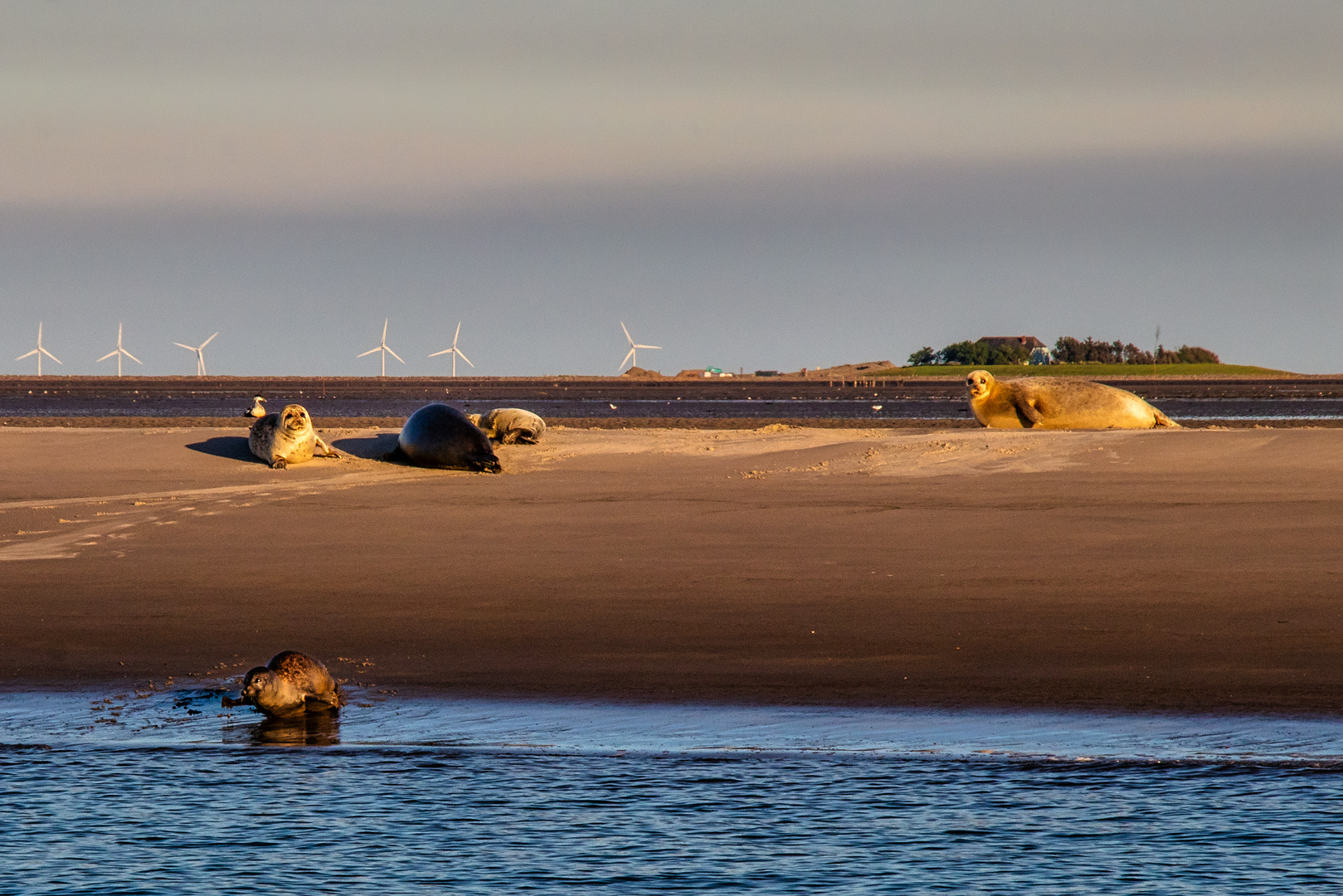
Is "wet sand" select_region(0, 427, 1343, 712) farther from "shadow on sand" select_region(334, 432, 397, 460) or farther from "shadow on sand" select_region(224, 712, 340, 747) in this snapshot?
"shadow on sand" select_region(334, 432, 397, 460)

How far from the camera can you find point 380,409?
55812 millimetres

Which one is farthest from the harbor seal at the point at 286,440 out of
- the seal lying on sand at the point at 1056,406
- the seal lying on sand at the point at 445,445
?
the seal lying on sand at the point at 1056,406

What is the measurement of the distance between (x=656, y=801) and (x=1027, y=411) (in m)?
19.6

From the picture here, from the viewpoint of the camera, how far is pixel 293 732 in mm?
8062

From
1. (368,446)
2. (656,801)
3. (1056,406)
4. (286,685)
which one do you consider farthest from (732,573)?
(1056,406)

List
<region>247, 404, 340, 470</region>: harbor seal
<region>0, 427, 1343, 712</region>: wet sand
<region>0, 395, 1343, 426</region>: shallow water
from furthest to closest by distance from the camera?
<region>0, 395, 1343, 426</region>: shallow water
<region>247, 404, 340, 470</region>: harbor seal
<region>0, 427, 1343, 712</region>: wet sand

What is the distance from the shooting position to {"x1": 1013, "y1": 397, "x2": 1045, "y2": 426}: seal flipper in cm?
2527

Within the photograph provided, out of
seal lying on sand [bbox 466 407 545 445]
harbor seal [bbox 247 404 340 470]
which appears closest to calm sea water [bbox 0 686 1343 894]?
harbor seal [bbox 247 404 340 470]

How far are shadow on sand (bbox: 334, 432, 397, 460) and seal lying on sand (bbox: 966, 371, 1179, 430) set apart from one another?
9.77 meters

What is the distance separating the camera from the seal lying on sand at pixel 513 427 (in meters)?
21.0

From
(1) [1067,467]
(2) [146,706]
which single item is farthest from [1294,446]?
(2) [146,706]

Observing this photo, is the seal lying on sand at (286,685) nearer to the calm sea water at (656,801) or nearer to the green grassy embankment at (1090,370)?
the calm sea water at (656,801)

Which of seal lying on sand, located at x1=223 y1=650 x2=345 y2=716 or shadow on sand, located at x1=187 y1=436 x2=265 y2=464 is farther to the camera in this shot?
shadow on sand, located at x1=187 y1=436 x2=265 y2=464

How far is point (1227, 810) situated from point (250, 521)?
10119mm
